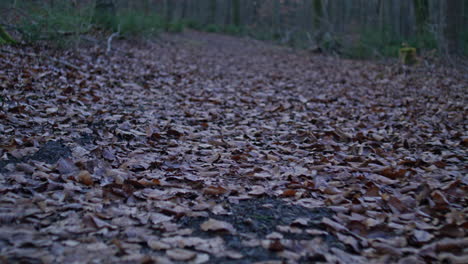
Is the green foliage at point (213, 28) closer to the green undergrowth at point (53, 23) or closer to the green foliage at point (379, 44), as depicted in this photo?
the green foliage at point (379, 44)

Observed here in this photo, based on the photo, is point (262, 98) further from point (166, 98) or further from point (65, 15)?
point (65, 15)

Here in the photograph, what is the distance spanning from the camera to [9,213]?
2.16m

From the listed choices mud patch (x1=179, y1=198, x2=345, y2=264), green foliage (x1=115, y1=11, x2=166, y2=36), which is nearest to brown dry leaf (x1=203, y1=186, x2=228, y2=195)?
mud patch (x1=179, y1=198, x2=345, y2=264)

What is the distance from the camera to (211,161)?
138 inches

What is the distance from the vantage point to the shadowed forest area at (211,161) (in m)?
2.09

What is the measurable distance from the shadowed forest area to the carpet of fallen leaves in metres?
0.02

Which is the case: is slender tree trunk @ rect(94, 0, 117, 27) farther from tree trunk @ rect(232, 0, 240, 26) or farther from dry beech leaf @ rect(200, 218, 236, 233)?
tree trunk @ rect(232, 0, 240, 26)

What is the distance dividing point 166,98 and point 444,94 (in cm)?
558

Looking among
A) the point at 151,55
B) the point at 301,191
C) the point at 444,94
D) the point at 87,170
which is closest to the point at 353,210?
the point at 301,191

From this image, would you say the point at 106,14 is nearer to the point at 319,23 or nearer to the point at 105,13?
the point at 105,13

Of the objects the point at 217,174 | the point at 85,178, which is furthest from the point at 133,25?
the point at 85,178

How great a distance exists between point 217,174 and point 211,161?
346 mm

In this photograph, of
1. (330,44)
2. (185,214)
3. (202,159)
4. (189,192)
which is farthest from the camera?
(330,44)

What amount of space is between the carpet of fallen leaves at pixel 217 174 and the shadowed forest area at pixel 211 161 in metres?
0.02
